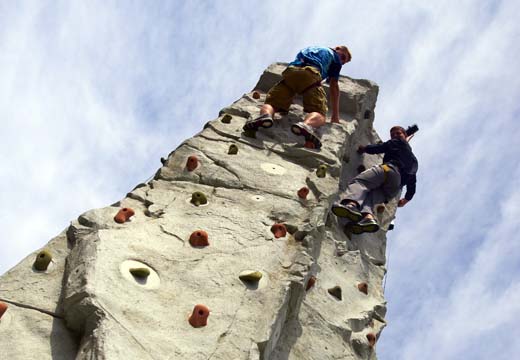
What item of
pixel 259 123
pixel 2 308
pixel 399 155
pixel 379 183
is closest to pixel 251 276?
pixel 2 308

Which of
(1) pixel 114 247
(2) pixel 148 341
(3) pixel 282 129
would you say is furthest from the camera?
(3) pixel 282 129

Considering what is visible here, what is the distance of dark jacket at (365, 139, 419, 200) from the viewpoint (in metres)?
7.30

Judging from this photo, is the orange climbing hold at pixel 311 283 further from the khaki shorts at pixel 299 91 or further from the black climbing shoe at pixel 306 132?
the khaki shorts at pixel 299 91

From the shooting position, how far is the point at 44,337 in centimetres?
351

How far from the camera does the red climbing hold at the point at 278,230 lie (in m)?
4.72

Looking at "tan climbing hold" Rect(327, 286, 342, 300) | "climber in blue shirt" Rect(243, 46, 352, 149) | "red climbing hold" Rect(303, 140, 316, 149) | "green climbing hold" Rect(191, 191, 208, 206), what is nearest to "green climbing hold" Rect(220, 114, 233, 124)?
"climber in blue shirt" Rect(243, 46, 352, 149)

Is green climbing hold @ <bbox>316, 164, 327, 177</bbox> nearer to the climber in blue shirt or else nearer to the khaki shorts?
the climber in blue shirt

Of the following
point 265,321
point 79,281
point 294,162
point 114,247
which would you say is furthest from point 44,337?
point 294,162

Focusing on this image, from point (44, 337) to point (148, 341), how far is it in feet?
1.65

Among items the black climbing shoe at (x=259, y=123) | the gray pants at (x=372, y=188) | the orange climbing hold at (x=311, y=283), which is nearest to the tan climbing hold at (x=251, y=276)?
the orange climbing hold at (x=311, y=283)

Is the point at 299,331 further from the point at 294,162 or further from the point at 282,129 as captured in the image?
the point at 282,129

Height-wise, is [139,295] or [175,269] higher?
[175,269]

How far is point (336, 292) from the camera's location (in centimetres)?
512

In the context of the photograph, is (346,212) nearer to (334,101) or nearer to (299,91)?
(299,91)
